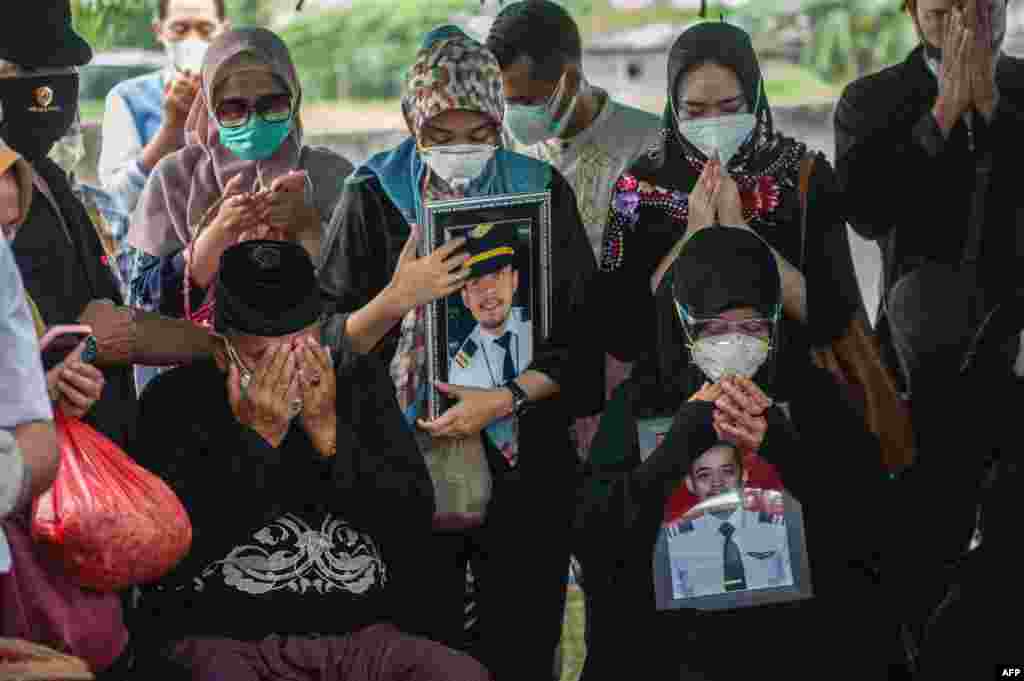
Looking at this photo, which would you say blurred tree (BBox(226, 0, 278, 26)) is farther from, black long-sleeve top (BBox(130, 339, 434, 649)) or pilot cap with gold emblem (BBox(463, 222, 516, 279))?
black long-sleeve top (BBox(130, 339, 434, 649))

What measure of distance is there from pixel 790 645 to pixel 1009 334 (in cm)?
131

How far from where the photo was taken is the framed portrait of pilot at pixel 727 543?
4.52 m

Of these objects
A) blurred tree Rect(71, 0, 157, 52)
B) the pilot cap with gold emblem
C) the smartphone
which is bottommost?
the smartphone

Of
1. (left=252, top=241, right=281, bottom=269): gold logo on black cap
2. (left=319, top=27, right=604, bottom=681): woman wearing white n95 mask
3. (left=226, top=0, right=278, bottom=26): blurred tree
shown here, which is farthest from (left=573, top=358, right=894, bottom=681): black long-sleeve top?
(left=226, top=0, right=278, bottom=26): blurred tree

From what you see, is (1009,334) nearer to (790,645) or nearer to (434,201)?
(790,645)

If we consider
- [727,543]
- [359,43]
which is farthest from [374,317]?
[359,43]

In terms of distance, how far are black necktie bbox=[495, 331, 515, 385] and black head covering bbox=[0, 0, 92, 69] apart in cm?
137

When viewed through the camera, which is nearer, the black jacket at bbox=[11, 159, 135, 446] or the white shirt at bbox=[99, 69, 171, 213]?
the black jacket at bbox=[11, 159, 135, 446]

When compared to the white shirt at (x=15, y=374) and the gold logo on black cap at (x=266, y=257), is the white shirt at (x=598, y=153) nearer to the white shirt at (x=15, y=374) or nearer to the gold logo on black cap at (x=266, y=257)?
the gold logo on black cap at (x=266, y=257)

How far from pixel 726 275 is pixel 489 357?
2.45 ft

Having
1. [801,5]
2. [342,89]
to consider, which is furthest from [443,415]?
[801,5]

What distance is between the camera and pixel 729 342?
442cm

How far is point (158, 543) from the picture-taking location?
3.79m

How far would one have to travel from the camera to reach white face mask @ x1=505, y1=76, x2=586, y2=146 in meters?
5.60
